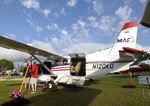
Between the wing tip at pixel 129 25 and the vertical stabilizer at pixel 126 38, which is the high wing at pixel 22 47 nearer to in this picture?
the vertical stabilizer at pixel 126 38

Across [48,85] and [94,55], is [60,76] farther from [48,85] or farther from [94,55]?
[94,55]

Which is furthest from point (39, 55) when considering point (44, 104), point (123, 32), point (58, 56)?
point (44, 104)

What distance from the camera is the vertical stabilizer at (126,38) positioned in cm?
1712

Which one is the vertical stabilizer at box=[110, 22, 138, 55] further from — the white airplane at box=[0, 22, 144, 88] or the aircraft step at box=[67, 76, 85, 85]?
the aircraft step at box=[67, 76, 85, 85]

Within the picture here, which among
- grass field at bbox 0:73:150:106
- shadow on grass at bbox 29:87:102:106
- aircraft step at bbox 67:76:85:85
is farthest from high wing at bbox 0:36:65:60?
shadow on grass at bbox 29:87:102:106

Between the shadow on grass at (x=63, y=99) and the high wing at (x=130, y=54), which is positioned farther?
the high wing at (x=130, y=54)

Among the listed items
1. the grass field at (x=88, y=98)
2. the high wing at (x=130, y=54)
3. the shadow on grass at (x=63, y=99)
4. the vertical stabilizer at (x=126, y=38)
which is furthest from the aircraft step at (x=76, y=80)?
the shadow on grass at (x=63, y=99)

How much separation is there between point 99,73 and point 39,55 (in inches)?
218

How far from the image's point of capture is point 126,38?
57.1 feet

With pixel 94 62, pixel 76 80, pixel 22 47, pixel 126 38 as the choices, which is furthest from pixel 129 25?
pixel 22 47

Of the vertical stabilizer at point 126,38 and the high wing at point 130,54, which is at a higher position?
the vertical stabilizer at point 126,38

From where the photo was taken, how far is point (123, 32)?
58.5 ft

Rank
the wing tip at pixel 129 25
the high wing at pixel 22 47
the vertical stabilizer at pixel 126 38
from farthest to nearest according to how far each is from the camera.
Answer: the wing tip at pixel 129 25 → the vertical stabilizer at pixel 126 38 → the high wing at pixel 22 47

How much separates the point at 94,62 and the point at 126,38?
3.32 metres
